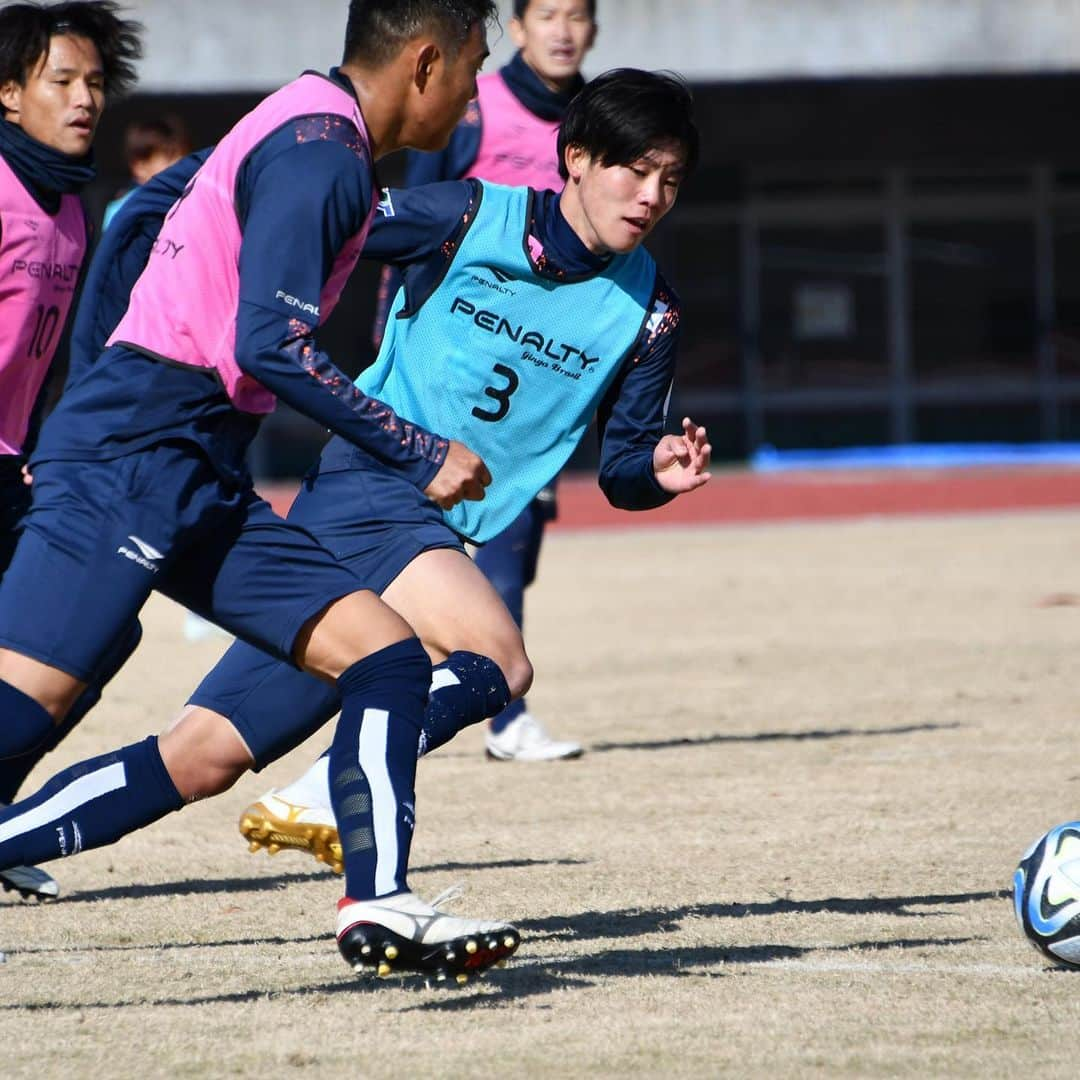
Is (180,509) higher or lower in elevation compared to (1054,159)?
lower

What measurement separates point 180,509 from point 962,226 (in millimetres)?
23533

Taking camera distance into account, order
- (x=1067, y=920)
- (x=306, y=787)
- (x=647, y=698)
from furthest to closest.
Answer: (x=647, y=698)
(x=306, y=787)
(x=1067, y=920)

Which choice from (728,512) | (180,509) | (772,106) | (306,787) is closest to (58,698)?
(180,509)

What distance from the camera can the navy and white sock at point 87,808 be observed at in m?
4.21

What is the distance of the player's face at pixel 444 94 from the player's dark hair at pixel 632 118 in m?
0.69

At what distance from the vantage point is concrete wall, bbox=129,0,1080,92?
2102cm

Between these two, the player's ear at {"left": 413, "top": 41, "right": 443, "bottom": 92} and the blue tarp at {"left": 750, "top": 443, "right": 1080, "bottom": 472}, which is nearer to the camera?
the player's ear at {"left": 413, "top": 41, "right": 443, "bottom": 92}

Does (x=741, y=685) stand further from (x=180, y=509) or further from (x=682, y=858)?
(x=180, y=509)

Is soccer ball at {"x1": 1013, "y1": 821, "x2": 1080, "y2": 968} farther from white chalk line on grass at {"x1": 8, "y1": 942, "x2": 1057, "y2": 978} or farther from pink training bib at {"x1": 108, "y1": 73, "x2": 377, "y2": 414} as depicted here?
pink training bib at {"x1": 108, "y1": 73, "x2": 377, "y2": 414}

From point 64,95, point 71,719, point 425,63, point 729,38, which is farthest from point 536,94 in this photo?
point 729,38

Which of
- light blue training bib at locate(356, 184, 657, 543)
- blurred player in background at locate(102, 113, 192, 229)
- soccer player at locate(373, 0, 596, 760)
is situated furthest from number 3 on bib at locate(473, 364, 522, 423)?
blurred player in background at locate(102, 113, 192, 229)

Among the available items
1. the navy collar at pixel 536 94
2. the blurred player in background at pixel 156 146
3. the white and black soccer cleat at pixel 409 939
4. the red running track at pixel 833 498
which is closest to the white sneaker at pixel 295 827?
the white and black soccer cleat at pixel 409 939

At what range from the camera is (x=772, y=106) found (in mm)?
24562

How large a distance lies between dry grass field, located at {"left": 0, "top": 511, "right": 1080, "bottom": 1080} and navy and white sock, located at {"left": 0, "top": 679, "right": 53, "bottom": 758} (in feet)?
1.75
